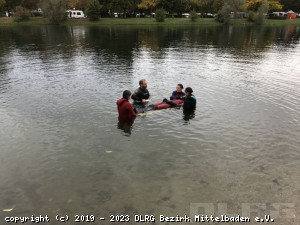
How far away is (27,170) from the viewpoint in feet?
38.5

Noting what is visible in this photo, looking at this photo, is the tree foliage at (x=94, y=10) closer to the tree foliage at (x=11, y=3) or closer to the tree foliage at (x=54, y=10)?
the tree foliage at (x=54, y=10)

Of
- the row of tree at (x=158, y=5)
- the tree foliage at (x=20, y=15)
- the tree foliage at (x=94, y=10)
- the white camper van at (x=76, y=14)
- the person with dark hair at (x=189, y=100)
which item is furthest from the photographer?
the white camper van at (x=76, y=14)

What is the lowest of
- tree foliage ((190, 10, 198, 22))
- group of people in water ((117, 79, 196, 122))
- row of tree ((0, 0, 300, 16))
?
group of people in water ((117, 79, 196, 122))

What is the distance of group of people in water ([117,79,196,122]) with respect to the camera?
1592 centimetres

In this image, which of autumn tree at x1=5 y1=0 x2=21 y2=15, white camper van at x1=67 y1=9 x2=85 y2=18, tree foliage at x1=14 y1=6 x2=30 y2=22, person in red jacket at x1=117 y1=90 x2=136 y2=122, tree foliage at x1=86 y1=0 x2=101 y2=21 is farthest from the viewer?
white camper van at x1=67 y1=9 x2=85 y2=18

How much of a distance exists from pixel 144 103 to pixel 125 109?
419cm

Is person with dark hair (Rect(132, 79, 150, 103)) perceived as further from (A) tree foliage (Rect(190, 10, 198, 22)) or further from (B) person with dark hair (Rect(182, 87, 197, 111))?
(A) tree foliage (Rect(190, 10, 198, 22))

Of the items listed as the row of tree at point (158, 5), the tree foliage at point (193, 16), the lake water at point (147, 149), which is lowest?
the lake water at point (147, 149)

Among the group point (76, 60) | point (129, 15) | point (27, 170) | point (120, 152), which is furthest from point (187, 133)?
point (129, 15)

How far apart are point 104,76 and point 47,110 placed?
10.2 m

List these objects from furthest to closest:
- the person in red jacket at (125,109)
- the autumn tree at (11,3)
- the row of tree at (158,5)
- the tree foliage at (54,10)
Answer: the autumn tree at (11,3)
the row of tree at (158,5)
the tree foliage at (54,10)
the person in red jacket at (125,109)

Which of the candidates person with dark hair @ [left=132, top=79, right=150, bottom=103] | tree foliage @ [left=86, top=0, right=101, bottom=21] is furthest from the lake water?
tree foliage @ [left=86, top=0, right=101, bottom=21]

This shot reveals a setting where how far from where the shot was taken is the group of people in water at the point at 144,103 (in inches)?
627

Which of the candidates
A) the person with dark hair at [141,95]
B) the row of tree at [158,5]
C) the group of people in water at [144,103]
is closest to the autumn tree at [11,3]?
the row of tree at [158,5]
